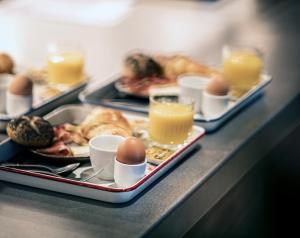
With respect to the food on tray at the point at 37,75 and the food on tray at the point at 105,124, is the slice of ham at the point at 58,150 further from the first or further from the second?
the food on tray at the point at 37,75

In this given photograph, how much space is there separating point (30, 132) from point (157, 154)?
273 millimetres

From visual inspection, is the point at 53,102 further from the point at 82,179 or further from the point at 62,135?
the point at 82,179

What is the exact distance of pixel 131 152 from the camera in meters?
1.42

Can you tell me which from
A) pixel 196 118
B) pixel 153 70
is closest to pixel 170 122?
pixel 196 118

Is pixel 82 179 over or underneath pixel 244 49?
underneath

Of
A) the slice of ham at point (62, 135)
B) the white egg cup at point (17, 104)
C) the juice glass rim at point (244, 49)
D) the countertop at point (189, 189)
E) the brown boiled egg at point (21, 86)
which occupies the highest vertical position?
the juice glass rim at point (244, 49)

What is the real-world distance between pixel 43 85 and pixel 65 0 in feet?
3.12

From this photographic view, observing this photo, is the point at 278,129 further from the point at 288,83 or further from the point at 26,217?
the point at 26,217

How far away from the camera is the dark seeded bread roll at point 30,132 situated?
1.57 m

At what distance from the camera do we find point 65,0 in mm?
2934

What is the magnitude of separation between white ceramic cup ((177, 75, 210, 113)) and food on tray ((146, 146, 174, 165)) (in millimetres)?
268

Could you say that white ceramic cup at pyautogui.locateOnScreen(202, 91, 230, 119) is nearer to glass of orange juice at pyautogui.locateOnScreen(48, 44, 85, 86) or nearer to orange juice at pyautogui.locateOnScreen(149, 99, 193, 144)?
orange juice at pyautogui.locateOnScreen(149, 99, 193, 144)

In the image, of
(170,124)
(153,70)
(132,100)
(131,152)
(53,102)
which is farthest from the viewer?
(153,70)

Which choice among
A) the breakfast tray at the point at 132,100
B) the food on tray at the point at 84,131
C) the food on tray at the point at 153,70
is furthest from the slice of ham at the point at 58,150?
the food on tray at the point at 153,70
